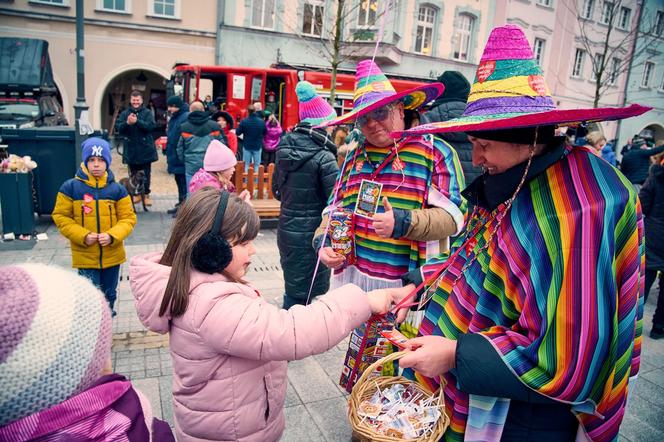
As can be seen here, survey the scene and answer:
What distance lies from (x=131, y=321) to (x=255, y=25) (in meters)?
17.2

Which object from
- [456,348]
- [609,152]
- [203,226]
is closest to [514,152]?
[456,348]

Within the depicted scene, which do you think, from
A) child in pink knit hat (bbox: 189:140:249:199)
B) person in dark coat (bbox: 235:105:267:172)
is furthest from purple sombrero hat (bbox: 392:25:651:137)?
person in dark coat (bbox: 235:105:267:172)

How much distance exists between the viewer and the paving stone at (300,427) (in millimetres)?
2840

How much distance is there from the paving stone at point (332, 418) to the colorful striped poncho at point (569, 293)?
1.53 metres

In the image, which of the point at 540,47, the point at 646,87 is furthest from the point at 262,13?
the point at 646,87

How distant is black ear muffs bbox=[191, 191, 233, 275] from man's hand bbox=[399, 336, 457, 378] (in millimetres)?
725

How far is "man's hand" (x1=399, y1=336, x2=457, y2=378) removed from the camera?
1.50m

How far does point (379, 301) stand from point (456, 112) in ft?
8.59

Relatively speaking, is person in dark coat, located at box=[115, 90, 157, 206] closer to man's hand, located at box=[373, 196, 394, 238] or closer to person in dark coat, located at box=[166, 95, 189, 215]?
person in dark coat, located at box=[166, 95, 189, 215]

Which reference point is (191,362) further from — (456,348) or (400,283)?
(400,283)

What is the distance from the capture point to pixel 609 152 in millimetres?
10141

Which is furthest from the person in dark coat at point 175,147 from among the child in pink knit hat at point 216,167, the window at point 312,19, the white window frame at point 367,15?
the white window frame at point 367,15

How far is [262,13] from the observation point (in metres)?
18.8

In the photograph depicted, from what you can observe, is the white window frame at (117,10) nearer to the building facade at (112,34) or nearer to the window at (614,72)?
the building facade at (112,34)
